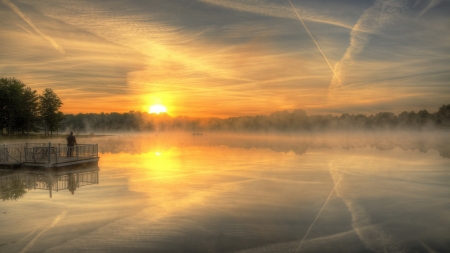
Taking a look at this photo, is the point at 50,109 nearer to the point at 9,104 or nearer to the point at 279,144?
the point at 9,104

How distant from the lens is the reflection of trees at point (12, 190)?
1994cm

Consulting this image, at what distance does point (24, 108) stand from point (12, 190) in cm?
7693

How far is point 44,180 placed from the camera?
86.2 ft

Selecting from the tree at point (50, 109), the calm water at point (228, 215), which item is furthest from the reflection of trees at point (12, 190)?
the tree at point (50, 109)

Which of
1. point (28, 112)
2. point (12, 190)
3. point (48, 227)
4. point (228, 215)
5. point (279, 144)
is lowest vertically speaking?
point (228, 215)

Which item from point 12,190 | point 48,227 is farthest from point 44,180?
point 48,227

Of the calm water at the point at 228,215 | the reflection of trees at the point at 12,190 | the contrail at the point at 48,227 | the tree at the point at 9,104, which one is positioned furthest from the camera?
the tree at the point at 9,104

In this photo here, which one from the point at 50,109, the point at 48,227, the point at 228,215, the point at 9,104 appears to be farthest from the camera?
the point at 50,109

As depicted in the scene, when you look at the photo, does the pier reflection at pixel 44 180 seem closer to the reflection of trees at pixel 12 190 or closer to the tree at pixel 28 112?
the reflection of trees at pixel 12 190

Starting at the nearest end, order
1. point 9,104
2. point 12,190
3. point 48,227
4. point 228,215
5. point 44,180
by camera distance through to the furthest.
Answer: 1. point 48,227
2. point 228,215
3. point 12,190
4. point 44,180
5. point 9,104

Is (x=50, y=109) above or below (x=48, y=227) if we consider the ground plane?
above

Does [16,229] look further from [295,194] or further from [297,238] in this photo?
[295,194]

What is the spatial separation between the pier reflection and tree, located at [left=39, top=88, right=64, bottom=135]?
244 ft

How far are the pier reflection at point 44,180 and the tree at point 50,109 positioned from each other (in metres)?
74.3
